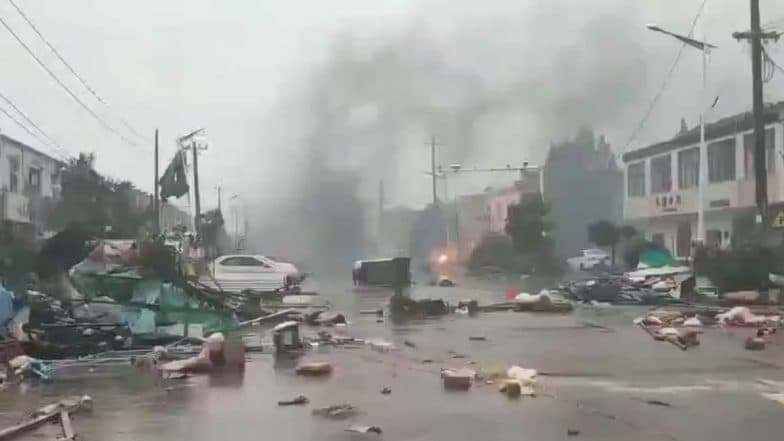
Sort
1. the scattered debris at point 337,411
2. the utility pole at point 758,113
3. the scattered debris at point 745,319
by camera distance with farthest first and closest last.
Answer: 1. the utility pole at point 758,113
2. the scattered debris at point 745,319
3. the scattered debris at point 337,411

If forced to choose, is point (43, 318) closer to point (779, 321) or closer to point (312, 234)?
point (779, 321)

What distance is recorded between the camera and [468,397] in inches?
451

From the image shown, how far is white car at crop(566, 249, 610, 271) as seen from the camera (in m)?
48.8

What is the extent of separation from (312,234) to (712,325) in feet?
113

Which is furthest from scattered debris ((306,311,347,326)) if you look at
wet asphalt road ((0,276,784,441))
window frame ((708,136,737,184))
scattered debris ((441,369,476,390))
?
window frame ((708,136,737,184))

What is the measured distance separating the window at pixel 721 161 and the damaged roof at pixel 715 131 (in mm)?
405

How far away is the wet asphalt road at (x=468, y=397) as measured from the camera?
945cm

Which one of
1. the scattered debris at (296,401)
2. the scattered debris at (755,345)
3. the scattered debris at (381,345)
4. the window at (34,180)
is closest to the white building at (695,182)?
the scattered debris at (755,345)

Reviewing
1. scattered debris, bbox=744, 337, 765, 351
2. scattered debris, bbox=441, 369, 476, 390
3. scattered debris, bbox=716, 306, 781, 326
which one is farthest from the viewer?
scattered debris, bbox=716, 306, 781, 326

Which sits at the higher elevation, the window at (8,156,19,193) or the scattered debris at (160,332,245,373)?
the window at (8,156,19,193)

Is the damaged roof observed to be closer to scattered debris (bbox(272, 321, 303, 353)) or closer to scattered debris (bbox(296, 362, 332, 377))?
scattered debris (bbox(272, 321, 303, 353))

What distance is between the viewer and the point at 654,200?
50594 millimetres

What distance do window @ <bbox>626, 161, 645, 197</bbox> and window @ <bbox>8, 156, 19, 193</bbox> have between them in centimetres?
2911

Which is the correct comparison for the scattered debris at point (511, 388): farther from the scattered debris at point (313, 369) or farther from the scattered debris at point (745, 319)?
the scattered debris at point (745, 319)
